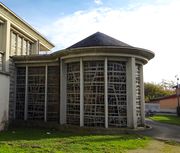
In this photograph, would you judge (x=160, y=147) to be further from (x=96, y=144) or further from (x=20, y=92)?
(x=20, y=92)

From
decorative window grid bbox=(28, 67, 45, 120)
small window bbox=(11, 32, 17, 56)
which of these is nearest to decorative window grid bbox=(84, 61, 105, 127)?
decorative window grid bbox=(28, 67, 45, 120)

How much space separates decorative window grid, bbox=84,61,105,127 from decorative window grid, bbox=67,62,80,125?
531mm

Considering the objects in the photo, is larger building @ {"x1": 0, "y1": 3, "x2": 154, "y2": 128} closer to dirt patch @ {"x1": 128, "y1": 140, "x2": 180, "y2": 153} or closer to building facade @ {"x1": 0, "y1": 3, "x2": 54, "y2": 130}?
building facade @ {"x1": 0, "y1": 3, "x2": 54, "y2": 130}

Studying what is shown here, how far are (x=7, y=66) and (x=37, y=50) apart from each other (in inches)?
218

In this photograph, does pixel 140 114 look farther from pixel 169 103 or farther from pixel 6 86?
pixel 169 103

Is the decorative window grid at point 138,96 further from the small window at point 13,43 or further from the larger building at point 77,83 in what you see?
the small window at point 13,43

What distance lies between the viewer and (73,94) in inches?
648

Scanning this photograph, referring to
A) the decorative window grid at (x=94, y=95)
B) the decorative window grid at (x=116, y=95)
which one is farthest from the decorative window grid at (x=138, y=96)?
the decorative window grid at (x=94, y=95)

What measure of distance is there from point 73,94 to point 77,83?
725 millimetres

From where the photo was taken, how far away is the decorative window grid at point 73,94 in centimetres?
1625

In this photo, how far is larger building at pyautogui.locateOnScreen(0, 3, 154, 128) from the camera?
51.4 ft

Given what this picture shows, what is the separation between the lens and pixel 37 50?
76.2 ft

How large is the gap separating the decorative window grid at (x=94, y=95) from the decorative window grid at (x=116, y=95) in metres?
0.46

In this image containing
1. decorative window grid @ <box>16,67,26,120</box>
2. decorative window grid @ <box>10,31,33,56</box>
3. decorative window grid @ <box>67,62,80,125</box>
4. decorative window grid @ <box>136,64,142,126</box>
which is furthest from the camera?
decorative window grid @ <box>10,31,33,56</box>
